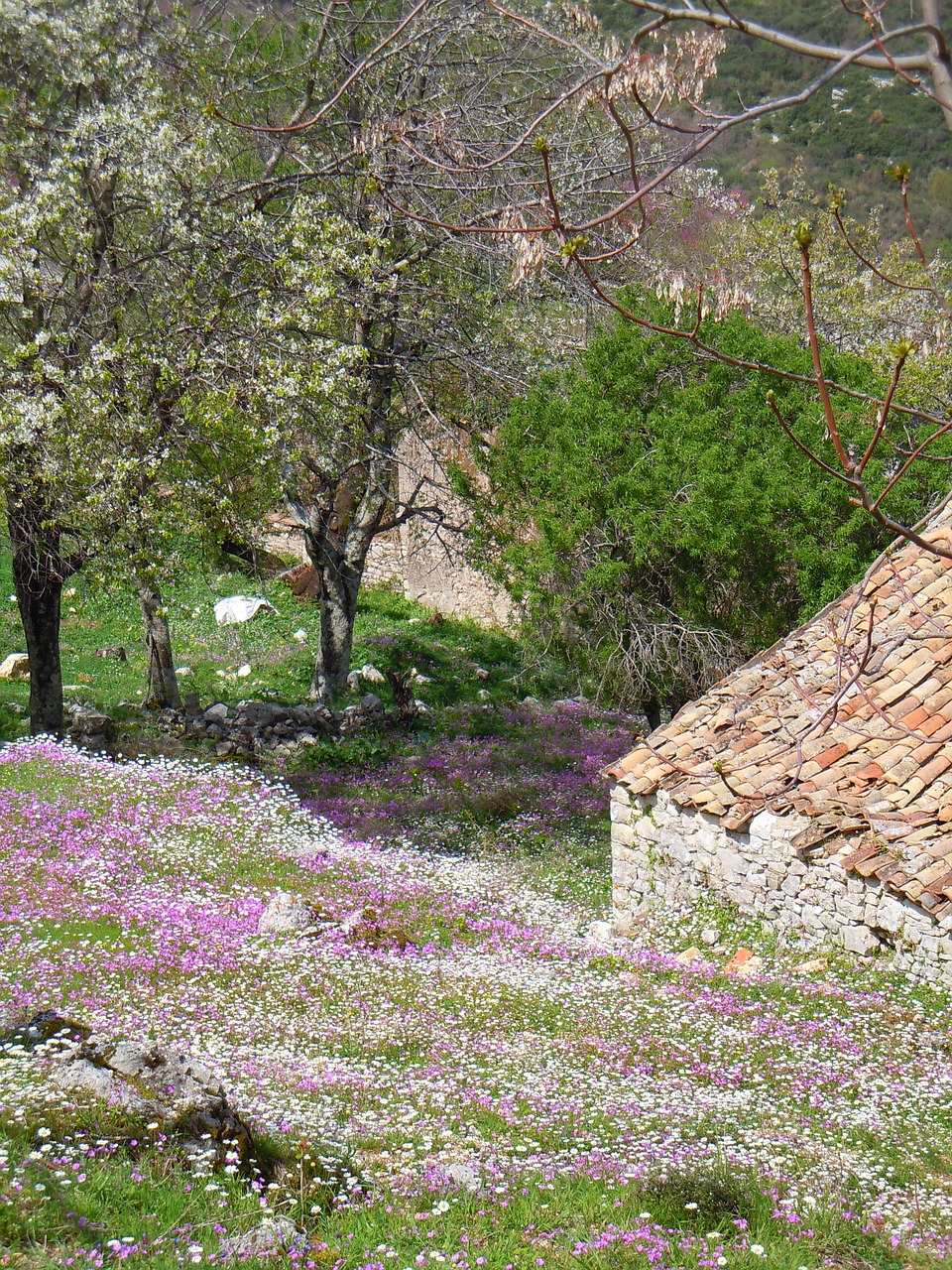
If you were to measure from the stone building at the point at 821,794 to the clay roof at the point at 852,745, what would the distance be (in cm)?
2

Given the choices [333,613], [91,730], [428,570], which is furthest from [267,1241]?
[428,570]

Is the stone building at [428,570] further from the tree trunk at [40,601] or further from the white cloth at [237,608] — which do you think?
the tree trunk at [40,601]

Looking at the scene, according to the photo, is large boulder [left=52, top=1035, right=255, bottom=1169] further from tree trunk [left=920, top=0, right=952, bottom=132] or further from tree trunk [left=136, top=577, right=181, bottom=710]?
tree trunk [left=136, top=577, right=181, bottom=710]

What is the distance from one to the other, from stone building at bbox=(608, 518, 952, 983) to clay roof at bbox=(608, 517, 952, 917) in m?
0.02

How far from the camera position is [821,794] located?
10609 mm

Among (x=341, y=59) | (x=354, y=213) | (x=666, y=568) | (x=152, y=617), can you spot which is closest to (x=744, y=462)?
(x=666, y=568)

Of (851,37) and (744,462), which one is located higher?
(851,37)

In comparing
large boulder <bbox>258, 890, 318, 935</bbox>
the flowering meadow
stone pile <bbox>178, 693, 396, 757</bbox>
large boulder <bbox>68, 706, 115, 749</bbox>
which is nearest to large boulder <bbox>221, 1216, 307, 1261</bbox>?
the flowering meadow

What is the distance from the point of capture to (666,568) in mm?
14836

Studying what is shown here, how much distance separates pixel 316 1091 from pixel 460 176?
12.1 m

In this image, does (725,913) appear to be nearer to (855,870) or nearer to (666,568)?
(855,870)

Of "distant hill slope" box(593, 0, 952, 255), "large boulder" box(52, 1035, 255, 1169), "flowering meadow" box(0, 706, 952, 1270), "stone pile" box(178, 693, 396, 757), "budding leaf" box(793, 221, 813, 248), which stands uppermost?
"distant hill slope" box(593, 0, 952, 255)

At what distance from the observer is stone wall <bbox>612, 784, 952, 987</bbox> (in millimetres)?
9422

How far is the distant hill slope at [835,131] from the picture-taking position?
167ft
